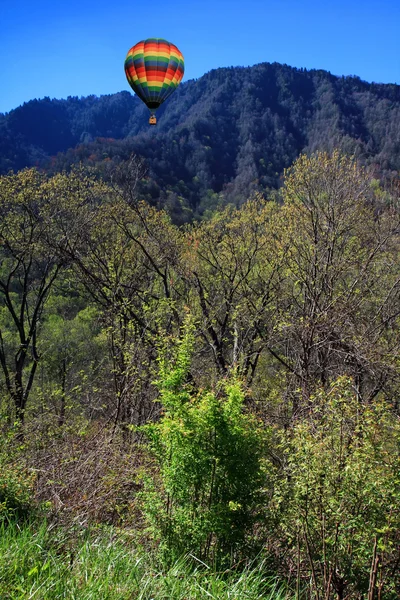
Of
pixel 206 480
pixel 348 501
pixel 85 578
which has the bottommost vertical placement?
pixel 206 480

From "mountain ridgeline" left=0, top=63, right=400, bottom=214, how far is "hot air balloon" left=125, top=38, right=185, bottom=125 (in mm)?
28145

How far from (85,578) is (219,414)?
247cm

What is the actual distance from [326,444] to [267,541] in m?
1.71

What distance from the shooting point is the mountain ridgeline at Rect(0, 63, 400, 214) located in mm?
60938

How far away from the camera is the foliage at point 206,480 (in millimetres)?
5418

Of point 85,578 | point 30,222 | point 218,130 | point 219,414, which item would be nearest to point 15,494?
point 85,578

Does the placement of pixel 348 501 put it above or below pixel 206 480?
above

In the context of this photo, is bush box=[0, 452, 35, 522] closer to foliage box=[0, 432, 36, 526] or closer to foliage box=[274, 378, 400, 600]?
foliage box=[0, 432, 36, 526]

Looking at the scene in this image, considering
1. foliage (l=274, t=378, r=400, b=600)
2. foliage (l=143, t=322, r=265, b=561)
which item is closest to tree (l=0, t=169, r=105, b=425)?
foliage (l=143, t=322, r=265, b=561)

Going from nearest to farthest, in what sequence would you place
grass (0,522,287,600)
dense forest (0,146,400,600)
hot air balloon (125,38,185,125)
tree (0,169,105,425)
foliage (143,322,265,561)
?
grass (0,522,287,600), dense forest (0,146,400,600), foliage (143,322,265,561), tree (0,169,105,425), hot air balloon (125,38,185,125)

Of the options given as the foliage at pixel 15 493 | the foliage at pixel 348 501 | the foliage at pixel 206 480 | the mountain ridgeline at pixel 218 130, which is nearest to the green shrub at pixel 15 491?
the foliage at pixel 15 493

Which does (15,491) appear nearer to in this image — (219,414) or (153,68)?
(219,414)

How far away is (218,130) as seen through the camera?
89.3 metres

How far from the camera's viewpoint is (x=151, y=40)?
1570 centimetres
